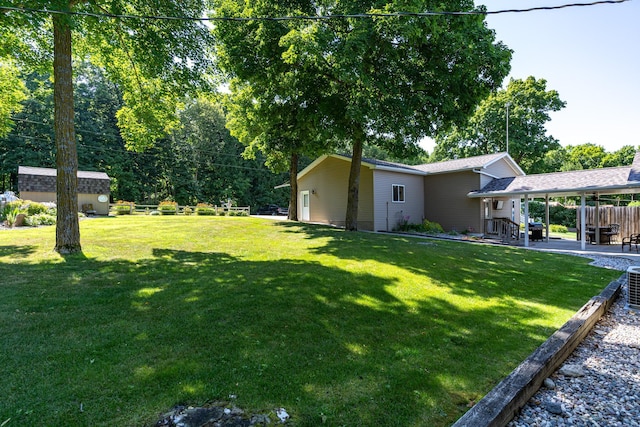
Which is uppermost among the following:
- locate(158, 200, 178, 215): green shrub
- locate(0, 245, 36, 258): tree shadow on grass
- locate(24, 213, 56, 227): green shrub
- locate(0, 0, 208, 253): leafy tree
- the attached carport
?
locate(0, 0, 208, 253): leafy tree

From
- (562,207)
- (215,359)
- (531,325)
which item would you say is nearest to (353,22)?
(531,325)

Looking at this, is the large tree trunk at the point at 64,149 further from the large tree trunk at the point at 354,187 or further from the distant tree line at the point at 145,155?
the distant tree line at the point at 145,155

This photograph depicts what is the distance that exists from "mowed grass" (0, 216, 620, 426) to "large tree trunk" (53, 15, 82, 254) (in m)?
0.55

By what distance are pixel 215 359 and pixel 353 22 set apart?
9.91m

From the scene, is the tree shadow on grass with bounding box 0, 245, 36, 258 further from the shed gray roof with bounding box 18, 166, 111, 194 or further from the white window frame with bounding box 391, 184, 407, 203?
the shed gray roof with bounding box 18, 166, 111, 194

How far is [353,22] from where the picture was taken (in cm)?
958

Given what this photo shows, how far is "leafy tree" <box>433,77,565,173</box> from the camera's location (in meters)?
29.5

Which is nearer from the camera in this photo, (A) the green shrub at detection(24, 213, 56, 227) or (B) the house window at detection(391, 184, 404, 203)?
(A) the green shrub at detection(24, 213, 56, 227)

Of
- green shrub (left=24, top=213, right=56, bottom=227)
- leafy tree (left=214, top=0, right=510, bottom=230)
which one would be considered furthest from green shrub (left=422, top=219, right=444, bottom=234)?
green shrub (left=24, top=213, right=56, bottom=227)

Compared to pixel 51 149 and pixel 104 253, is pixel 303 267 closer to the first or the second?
pixel 104 253

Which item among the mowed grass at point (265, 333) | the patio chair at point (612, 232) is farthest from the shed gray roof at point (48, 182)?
the patio chair at point (612, 232)

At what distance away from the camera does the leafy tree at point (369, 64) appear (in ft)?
31.3

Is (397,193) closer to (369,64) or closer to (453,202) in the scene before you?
(453,202)

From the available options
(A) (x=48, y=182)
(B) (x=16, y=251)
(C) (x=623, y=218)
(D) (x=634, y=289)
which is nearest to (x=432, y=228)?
(C) (x=623, y=218)
